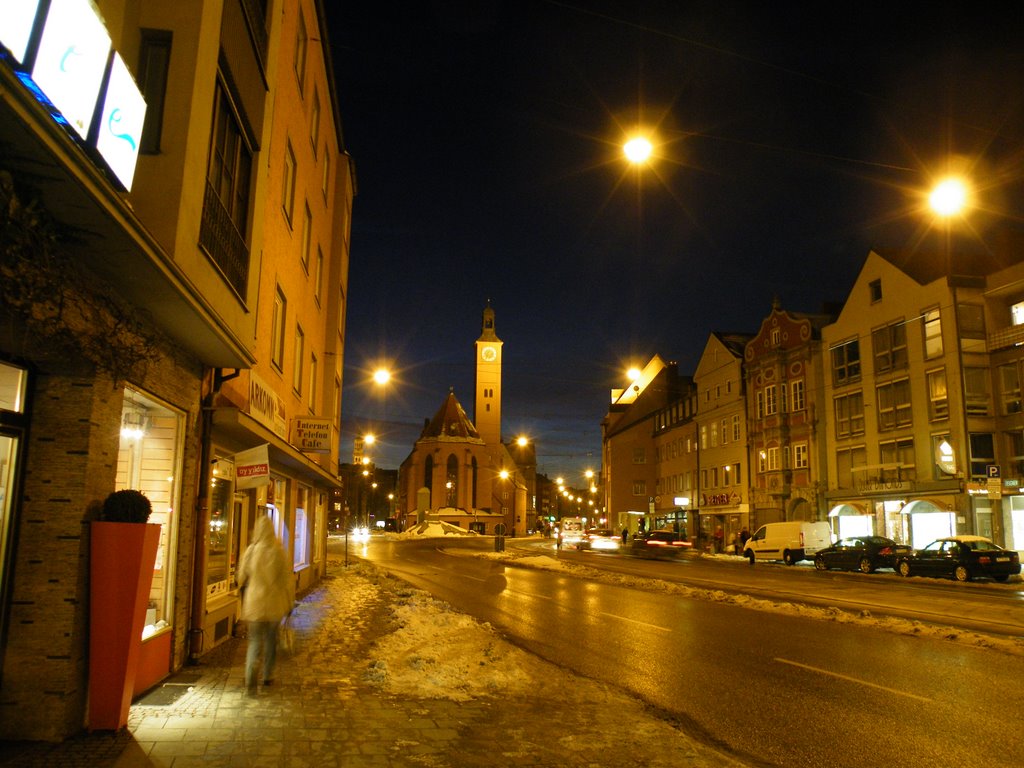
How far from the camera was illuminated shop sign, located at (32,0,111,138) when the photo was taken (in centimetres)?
439

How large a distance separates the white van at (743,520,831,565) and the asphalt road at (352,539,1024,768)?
15613 millimetres

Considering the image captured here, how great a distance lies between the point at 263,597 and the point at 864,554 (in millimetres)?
27598

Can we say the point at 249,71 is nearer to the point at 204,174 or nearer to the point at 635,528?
the point at 204,174

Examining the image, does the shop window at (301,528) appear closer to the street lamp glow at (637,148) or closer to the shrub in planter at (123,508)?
the street lamp glow at (637,148)

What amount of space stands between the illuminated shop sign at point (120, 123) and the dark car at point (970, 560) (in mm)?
26764

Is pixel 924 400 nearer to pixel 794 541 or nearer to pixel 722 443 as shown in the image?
pixel 794 541

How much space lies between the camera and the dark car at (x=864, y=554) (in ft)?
97.0

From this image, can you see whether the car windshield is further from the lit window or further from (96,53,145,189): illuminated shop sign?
(96,53,145,189): illuminated shop sign

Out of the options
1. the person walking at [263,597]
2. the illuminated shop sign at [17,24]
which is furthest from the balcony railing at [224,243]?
the illuminated shop sign at [17,24]

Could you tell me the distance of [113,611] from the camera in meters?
6.38

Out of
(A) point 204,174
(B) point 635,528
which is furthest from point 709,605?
(B) point 635,528

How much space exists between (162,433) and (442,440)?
3742 inches

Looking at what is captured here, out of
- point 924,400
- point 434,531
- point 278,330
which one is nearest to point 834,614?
point 278,330

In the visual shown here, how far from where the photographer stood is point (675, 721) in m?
7.49
